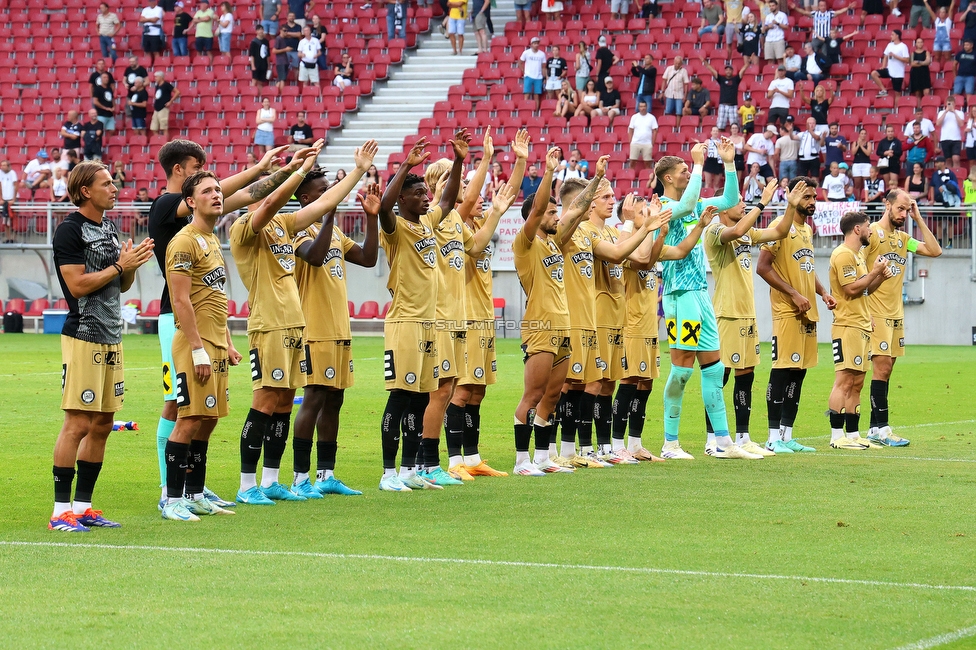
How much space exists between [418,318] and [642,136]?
22.2 metres

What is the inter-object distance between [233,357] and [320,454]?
1244mm

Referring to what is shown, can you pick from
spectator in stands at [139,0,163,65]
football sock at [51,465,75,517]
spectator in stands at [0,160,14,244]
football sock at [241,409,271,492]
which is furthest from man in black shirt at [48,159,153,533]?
spectator in stands at [139,0,163,65]

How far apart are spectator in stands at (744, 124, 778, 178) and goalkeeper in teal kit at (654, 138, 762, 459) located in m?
17.8

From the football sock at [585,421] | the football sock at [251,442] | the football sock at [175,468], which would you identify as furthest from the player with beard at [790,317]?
the football sock at [175,468]

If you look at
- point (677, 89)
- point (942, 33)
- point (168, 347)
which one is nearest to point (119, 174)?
point (677, 89)

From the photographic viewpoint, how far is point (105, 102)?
3694 cm

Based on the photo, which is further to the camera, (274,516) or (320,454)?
(320,454)

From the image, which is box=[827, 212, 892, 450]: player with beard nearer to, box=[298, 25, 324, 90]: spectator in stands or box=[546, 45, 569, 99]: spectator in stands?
box=[546, 45, 569, 99]: spectator in stands

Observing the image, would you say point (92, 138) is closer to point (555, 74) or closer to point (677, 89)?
point (555, 74)

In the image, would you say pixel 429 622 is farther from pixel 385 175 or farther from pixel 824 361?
pixel 385 175

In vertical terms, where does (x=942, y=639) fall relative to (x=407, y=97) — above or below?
below

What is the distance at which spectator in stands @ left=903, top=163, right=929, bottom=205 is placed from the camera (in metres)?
28.3

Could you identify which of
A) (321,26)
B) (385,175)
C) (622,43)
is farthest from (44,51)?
(622,43)

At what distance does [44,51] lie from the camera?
133ft
